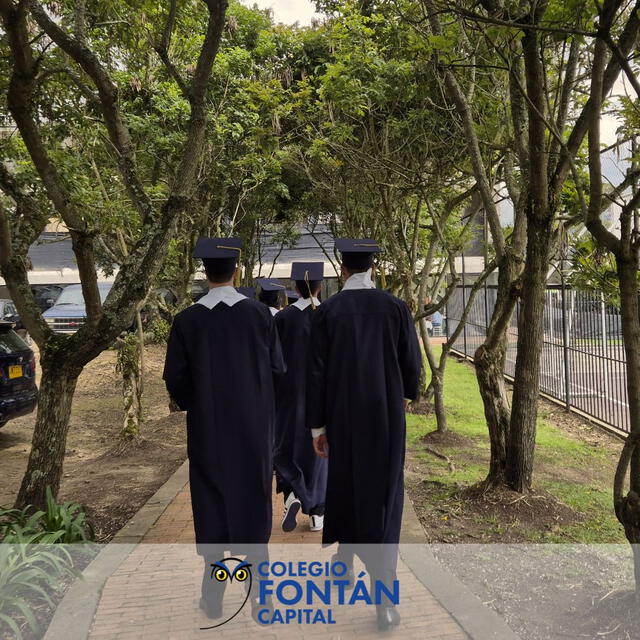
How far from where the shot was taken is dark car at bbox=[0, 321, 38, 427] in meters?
8.12

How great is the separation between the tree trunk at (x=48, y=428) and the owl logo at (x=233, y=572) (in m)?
1.87

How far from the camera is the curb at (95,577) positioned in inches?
136

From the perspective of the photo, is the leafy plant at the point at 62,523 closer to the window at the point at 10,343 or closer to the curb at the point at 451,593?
the curb at the point at 451,593

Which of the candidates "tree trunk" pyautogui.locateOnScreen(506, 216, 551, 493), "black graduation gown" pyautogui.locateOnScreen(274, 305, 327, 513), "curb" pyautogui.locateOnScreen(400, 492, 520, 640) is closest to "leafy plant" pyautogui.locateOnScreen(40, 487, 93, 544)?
"black graduation gown" pyautogui.locateOnScreen(274, 305, 327, 513)

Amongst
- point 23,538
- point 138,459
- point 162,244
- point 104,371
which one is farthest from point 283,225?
point 23,538

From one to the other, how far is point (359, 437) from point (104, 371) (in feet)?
43.2

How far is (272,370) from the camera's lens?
3951mm

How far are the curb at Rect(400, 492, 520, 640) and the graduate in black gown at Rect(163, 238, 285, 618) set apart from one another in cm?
108

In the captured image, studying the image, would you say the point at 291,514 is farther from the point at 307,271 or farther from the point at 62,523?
the point at 307,271

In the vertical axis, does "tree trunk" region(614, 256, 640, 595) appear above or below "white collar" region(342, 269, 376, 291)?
below

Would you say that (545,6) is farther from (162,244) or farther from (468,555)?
A: (468,555)

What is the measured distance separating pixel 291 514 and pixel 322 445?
1452 millimetres

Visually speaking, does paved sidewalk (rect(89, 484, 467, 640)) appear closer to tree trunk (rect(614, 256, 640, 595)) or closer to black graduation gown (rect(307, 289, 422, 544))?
black graduation gown (rect(307, 289, 422, 544))

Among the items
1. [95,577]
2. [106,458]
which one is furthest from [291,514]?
[106,458]
